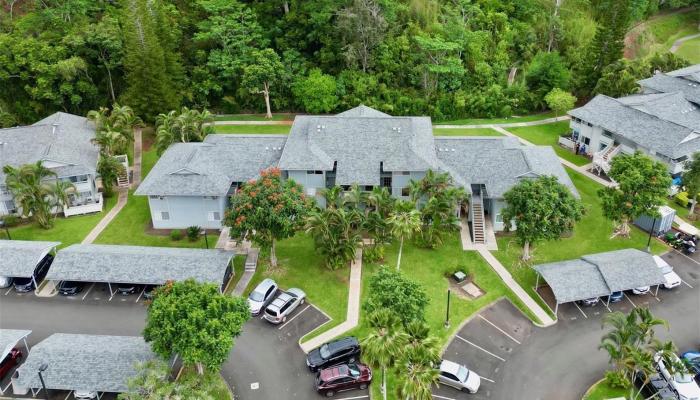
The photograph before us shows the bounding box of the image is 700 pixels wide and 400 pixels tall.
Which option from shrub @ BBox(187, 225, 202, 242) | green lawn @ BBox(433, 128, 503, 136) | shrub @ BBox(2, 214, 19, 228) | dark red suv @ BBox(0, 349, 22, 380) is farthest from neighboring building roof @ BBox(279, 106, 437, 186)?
shrub @ BBox(2, 214, 19, 228)

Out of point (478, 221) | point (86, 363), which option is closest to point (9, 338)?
point (86, 363)

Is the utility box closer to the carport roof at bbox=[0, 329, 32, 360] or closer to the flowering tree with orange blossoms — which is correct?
the flowering tree with orange blossoms

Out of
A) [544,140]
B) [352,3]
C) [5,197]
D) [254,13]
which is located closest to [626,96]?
[544,140]

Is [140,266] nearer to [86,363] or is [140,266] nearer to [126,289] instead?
[126,289]

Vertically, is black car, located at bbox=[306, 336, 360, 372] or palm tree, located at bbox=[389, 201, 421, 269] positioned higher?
palm tree, located at bbox=[389, 201, 421, 269]

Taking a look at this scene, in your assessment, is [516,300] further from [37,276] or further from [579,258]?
[37,276]

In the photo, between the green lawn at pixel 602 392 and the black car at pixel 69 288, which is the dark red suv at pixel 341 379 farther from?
the black car at pixel 69 288
